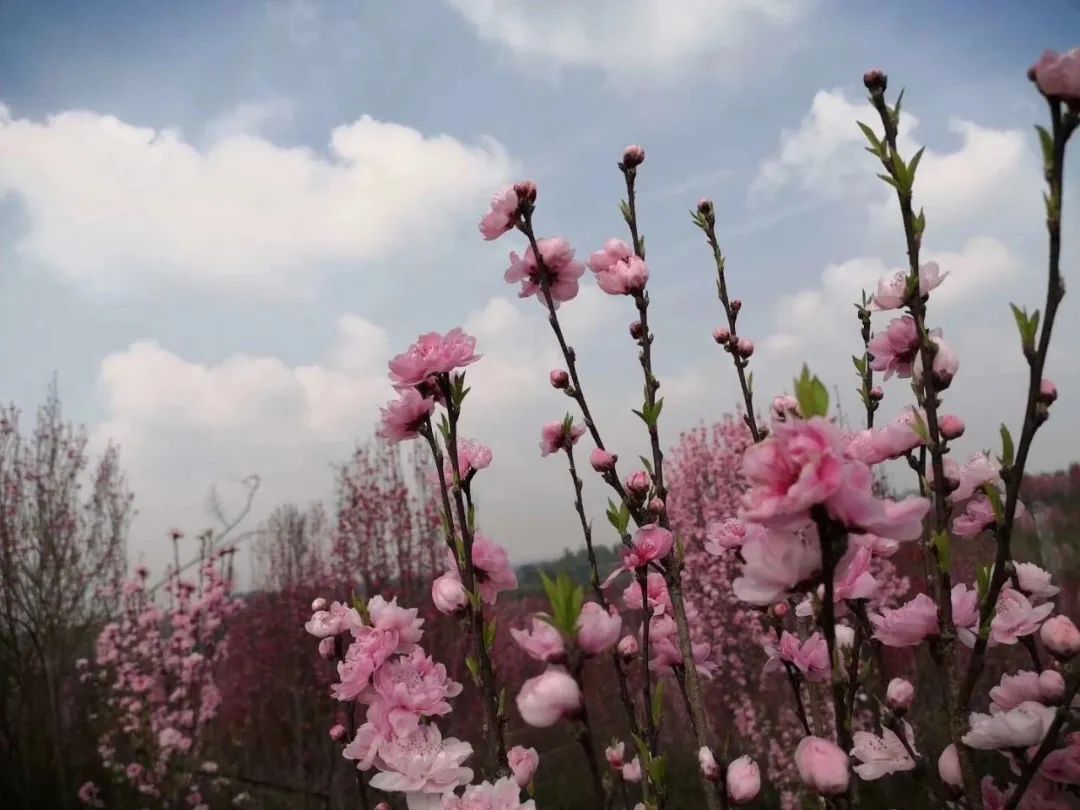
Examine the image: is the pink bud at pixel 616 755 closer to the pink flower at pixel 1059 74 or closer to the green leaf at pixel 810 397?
the green leaf at pixel 810 397

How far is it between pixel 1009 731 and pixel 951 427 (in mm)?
427

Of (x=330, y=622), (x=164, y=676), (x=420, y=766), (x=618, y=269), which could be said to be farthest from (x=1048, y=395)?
(x=164, y=676)

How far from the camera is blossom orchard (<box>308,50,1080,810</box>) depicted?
0.74 metres

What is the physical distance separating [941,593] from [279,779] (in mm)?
8310

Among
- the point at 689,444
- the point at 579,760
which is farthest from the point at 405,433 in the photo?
the point at 689,444

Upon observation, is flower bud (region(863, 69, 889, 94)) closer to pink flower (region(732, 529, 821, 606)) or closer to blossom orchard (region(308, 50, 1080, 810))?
blossom orchard (region(308, 50, 1080, 810))

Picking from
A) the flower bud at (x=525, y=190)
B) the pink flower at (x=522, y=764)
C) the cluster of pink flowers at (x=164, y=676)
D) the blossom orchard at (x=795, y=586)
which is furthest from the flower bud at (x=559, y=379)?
the cluster of pink flowers at (x=164, y=676)

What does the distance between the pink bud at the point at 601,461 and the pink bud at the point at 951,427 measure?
1.87ft

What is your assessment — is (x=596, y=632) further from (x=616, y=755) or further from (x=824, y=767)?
(x=616, y=755)

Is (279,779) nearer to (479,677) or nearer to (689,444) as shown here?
(689,444)

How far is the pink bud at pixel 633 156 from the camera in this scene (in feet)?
5.53

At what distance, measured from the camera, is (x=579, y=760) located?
810 cm

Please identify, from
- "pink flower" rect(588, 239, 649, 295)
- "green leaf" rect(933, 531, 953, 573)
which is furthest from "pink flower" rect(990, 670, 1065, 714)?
"pink flower" rect(588, 239, 649, 295)

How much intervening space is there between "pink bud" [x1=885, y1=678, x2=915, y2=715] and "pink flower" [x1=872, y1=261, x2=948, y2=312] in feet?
1.82
